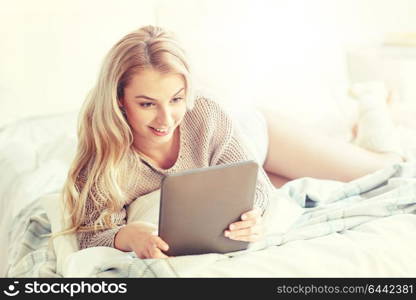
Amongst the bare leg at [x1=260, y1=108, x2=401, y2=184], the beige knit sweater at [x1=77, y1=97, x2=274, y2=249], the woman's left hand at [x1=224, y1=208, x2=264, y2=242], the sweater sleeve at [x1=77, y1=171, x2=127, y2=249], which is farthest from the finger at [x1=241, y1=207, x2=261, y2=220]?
the bare leg at [x1=260, y1=108, x2=401, y2=184]

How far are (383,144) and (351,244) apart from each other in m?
0.72

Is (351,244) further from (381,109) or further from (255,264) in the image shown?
(381,109)

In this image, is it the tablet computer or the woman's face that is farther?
the woman's face

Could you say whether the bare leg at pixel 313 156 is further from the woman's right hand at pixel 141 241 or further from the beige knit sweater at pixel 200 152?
the woman's right hand at pixel 141 241

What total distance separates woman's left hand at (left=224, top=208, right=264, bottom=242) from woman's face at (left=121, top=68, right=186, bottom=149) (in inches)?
8.6

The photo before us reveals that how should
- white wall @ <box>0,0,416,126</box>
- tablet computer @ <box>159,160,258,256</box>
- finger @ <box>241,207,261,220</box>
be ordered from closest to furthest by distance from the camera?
tablet computer @ <box>159,160,258,256</box>
finger @ <box>241,207,261,220</box>
white wall @ <box>0,0,416,126</box>

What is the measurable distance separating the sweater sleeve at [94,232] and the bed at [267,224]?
24mm

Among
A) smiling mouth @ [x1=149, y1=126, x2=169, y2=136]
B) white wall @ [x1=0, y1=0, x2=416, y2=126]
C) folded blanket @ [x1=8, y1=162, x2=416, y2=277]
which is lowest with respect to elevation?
folded blanket @ [x1=8, y1=162, x2=416, y2=277]

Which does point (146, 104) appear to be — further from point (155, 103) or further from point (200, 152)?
point (200, 152)

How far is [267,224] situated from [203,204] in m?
0.26

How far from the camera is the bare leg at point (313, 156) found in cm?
158

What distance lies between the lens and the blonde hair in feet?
3.28

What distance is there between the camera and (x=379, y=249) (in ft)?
3.25

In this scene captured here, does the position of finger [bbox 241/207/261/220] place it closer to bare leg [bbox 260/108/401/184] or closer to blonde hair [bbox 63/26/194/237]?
blonde hair [bbox 63/26/194/237]
